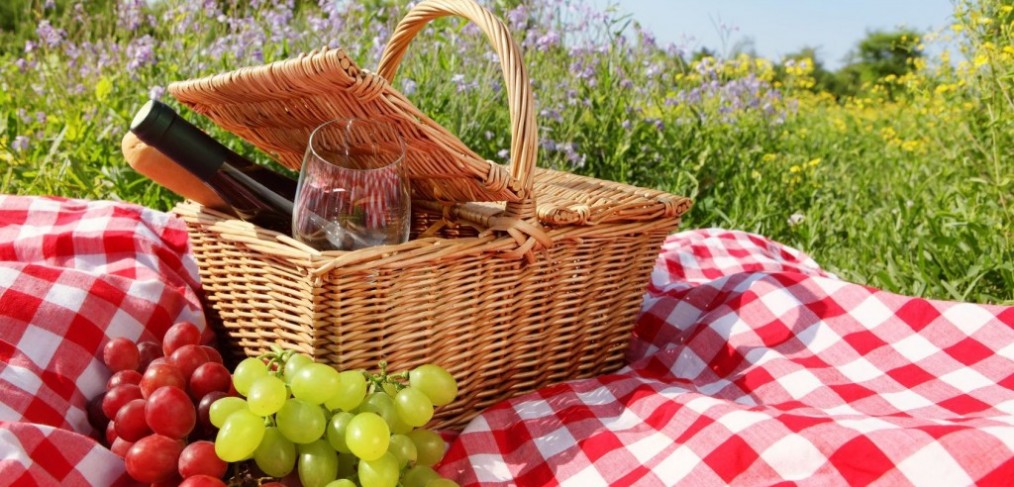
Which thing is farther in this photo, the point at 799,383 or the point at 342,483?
the point at 799,383

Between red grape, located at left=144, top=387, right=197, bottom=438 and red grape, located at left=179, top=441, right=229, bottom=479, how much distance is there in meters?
0.05

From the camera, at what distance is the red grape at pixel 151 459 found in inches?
46.1

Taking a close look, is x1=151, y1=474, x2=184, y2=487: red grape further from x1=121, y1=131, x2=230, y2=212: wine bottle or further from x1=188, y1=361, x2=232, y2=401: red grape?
x1=121, y1=131, x2=230, y2=212: wine bottle

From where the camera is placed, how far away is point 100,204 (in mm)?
1873

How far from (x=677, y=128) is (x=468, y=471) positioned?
7.60 feet

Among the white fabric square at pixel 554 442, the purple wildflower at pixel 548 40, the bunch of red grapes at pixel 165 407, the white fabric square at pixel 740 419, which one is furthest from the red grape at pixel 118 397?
the purple wildflower at pixel 548 40

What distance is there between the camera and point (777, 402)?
4.95 ft

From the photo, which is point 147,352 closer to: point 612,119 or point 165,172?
point 165,172

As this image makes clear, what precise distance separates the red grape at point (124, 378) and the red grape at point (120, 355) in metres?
0.04

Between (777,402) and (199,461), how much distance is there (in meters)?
0.92

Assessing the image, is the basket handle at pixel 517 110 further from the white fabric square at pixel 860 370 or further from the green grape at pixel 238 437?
the white fabric square at pixel 860 370

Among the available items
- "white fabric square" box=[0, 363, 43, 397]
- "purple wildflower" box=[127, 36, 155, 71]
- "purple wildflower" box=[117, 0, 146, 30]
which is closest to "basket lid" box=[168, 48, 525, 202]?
"white fabric square" box=[0, 363, 43, 397]

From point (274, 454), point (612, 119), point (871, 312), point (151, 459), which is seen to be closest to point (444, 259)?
point (274, 454)

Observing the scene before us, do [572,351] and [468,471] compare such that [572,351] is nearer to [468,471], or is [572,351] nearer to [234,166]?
[468,471]
